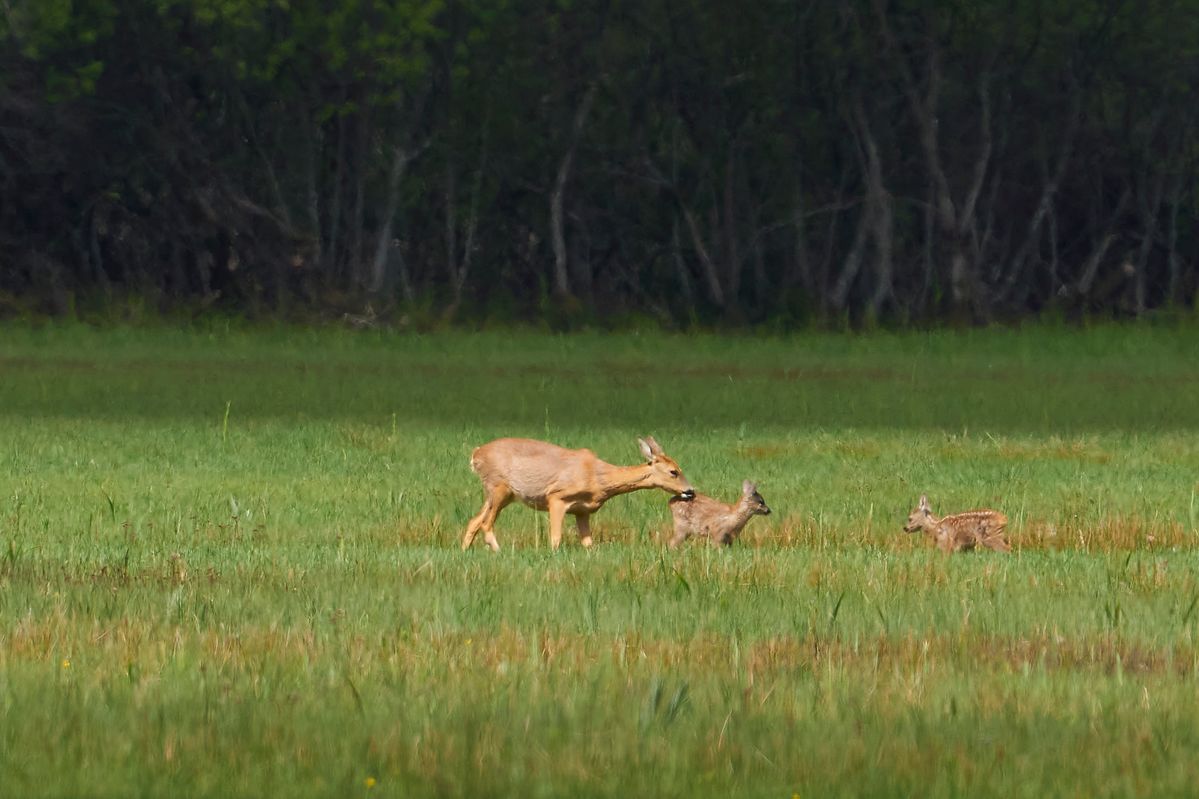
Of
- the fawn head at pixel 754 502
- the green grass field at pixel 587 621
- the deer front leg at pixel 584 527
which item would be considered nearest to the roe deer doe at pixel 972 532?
the green grass field at pixel 587 621

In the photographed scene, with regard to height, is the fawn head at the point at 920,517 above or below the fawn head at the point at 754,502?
below

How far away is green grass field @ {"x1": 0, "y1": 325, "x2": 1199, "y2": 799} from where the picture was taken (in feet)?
24.3

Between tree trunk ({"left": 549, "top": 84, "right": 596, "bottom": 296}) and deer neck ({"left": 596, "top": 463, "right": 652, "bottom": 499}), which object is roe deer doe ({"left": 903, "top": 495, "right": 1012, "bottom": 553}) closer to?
deer neck ({"left": 596, "top": 463, "right": 652, "bottom": 499})

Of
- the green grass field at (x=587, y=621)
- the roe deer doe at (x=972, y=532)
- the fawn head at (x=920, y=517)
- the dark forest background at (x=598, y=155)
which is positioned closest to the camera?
the green grass field at (x=587, y=621)

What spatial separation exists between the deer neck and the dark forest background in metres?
25.7

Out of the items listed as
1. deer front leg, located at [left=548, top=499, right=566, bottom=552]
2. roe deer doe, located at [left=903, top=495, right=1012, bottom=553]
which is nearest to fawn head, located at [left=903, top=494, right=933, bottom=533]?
roe deer doe, located at [left=903, top=495, right=1012, bottom=553]

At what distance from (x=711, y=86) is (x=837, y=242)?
727cm

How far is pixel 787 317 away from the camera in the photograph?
4175 centimetres

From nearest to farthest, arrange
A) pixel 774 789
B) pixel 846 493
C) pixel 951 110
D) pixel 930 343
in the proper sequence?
pixel 774 789 → pixel 846 493 → pixel 930 343 → pixel 951 110

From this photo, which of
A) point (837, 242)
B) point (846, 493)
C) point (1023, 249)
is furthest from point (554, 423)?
point (837, 242)

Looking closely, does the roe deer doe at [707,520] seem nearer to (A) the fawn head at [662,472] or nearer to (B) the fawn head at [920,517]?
(A) the fawn head at [662,472]

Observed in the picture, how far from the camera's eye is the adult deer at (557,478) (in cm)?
1319

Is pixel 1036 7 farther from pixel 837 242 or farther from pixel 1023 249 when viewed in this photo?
pixel 837 242

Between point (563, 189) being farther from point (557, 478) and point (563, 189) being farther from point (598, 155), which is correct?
point (557, 478)
